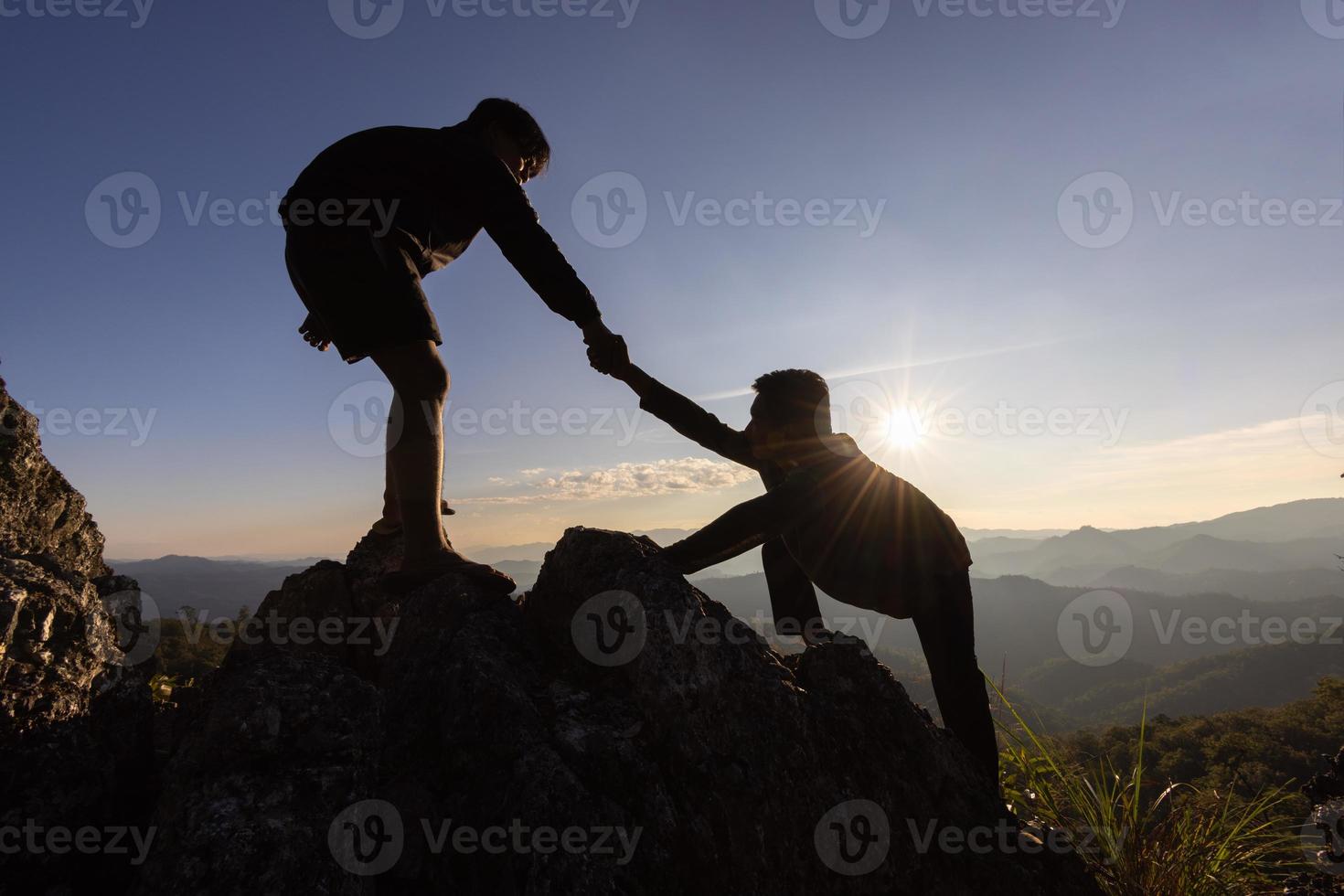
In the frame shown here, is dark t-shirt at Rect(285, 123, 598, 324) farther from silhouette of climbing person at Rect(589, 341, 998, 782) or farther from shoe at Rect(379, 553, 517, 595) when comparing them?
shoe at Rect(379, 553, 517, 595)

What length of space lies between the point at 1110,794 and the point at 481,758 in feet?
14.9

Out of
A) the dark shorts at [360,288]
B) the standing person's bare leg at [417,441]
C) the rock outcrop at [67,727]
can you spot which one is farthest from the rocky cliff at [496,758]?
the dark shorts at [360,288]

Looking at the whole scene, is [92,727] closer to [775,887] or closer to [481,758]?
[481,758]

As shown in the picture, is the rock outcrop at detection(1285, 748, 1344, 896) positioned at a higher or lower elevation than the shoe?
lower

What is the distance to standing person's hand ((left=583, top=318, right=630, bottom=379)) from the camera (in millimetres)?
3613

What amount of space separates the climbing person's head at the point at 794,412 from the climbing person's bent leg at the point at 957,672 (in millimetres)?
1073

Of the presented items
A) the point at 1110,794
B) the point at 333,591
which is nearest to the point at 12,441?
the point at 333,591

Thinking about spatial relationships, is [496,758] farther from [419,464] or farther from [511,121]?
[511,121]

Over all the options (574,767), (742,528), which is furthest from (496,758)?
(742,528)

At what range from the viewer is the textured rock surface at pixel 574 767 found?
1.94m

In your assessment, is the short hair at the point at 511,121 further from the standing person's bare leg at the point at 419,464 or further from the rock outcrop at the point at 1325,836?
the rock outcrop at the point at 1325,836

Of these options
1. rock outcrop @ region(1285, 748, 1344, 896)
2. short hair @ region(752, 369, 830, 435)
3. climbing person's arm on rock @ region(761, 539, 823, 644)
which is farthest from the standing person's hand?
rock outcrop @ region(1285, 748, 1344, 896)

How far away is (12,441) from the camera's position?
305cm

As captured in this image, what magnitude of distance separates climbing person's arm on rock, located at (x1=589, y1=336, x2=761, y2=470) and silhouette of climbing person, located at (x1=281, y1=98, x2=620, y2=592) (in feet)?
1.61
